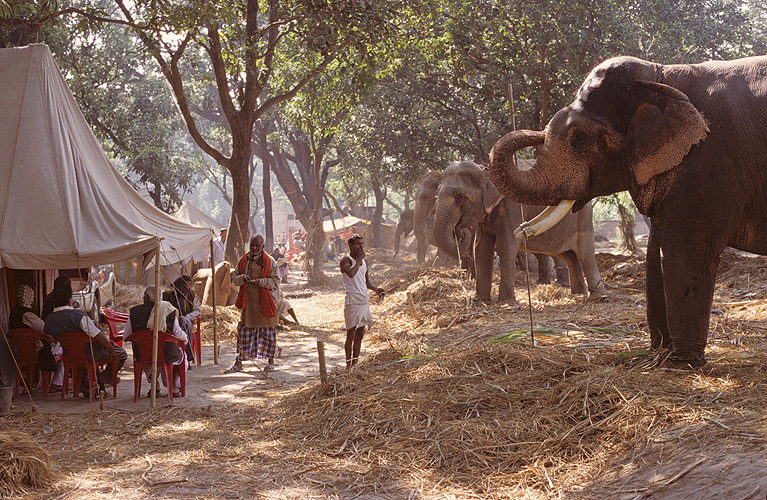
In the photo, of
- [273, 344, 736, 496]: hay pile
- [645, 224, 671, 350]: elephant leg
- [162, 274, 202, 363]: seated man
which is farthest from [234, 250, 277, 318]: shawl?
[645, 224, 671, 350]: elephant leg

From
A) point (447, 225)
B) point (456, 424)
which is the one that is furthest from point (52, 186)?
point (447, 225)

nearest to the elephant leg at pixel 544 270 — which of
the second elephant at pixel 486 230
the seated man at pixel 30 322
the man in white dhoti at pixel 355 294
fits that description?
the second elephant at pixel 486 230

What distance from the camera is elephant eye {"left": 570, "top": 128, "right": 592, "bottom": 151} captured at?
18.9ft

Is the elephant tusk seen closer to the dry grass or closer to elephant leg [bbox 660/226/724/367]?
elephant leg [bbox 660/226/724/367]

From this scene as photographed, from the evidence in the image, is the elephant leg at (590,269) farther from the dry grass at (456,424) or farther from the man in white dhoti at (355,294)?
the man in white dhoti at (355,294)

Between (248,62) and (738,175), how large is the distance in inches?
394

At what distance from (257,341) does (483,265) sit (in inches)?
160

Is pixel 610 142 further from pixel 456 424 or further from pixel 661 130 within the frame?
pixel 456 424

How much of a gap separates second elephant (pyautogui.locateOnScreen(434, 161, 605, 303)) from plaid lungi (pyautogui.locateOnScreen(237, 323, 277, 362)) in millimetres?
3277

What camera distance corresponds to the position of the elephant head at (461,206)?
11320mm

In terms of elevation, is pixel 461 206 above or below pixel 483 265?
above

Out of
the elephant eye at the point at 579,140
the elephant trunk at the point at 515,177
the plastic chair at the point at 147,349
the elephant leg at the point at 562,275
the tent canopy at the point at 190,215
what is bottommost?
the plastic chair at the point at 147,349

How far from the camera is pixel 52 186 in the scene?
7.72m

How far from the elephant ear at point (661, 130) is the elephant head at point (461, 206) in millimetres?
5722
